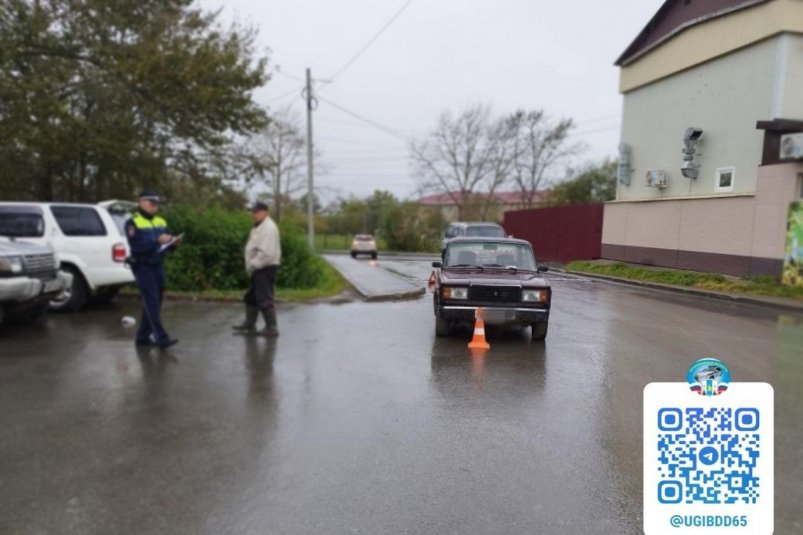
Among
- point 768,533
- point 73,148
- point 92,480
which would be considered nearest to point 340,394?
point 92,480

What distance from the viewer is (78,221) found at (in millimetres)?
9789

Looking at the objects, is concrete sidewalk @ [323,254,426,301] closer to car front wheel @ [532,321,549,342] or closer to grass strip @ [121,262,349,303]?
grass strip @ [121,262,349,303]

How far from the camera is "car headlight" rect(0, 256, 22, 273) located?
733cm

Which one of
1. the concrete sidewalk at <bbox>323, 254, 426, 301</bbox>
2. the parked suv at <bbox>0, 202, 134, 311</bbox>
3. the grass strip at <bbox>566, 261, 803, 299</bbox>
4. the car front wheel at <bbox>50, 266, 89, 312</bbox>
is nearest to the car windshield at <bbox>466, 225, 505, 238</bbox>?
the grass strip at <bbox>566, 261, 803, 299</bbox>

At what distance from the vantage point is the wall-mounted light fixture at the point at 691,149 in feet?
60.1

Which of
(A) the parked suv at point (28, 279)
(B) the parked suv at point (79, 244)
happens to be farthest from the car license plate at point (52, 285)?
(B) the parked suv at point (79, 244)

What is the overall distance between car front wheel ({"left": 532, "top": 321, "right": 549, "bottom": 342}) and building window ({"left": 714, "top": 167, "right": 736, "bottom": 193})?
41.0 ft

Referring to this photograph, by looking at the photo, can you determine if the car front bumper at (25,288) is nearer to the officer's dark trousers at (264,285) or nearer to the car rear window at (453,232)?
the officer's dark trousers at (264,285)

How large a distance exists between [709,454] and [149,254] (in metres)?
6.56

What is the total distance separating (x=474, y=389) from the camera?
18.8 feet

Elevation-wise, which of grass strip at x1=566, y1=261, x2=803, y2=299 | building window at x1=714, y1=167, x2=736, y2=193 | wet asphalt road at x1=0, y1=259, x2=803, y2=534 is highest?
building window at x1=714, y1=167, x2=736, y2=193

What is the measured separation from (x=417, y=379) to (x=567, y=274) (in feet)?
45.8

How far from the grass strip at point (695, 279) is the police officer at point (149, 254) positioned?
13.5m

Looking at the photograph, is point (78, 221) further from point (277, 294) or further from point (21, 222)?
point (277, 294)
